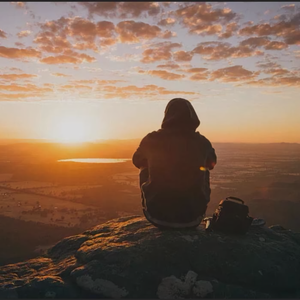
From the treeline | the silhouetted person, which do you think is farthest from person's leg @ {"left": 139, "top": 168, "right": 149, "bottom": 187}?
the treeline

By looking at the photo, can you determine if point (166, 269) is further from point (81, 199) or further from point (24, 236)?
point (81, 199)

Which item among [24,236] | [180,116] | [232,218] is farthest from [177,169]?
[24,236]

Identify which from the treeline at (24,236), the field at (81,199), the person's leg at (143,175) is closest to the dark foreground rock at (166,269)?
the person's leg at (143,175)

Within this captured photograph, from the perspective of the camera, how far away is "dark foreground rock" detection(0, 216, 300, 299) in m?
5.84

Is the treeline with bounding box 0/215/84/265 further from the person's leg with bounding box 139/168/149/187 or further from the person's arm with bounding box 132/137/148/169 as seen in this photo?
the person's arm with bounding box 132/137/148/169

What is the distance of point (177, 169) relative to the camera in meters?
7.03

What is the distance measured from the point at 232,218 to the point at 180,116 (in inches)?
114

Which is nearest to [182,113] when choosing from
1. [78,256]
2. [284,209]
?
[78,256]

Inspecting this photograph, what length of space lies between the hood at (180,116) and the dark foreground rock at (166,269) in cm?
259

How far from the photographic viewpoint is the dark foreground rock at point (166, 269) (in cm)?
584

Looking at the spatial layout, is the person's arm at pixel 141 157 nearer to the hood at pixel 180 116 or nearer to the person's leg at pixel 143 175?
the person's leg at pixel 143 175

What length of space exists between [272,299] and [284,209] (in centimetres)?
7026

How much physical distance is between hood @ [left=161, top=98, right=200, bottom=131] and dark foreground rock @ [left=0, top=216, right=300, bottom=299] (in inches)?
102

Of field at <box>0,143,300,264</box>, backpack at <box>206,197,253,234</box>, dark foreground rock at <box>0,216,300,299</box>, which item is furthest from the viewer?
field at <box>0,143,300,264</box>
